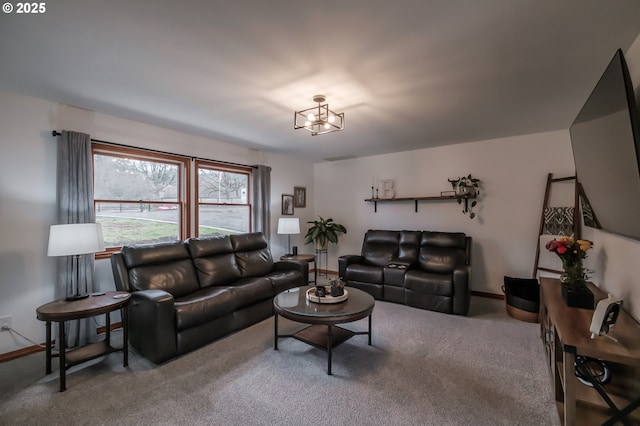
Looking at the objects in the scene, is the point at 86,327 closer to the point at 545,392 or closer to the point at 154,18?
the point at 154,18

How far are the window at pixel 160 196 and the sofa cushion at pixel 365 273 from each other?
2.05 meters

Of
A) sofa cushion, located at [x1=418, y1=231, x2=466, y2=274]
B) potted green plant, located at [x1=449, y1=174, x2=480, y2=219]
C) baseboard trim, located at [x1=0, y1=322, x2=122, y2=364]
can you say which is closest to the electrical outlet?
baseboard trim, located at [x1=0, y1=322, x2=122, y2=364]

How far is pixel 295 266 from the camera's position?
405 centimetres

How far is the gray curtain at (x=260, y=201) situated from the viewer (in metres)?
4.80

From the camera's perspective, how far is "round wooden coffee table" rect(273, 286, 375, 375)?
229cm

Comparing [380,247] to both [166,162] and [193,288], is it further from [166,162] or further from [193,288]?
[166,162]

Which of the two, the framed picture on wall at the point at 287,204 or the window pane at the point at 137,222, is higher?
the framed picture on wall at the point at 287,204

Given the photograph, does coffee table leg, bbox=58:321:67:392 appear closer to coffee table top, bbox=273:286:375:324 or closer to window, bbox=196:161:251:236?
coffee table top, bbox=273:286:375:324

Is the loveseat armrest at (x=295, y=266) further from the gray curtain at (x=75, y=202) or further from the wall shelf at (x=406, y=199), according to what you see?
the gray curtain at (x=75, y=202)

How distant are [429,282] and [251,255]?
2464 mm

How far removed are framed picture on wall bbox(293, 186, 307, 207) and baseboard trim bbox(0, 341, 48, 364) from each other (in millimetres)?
4017

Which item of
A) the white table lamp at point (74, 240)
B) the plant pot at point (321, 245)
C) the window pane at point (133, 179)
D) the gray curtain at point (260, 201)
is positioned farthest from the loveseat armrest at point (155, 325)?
the plant pot at point (321, 245)

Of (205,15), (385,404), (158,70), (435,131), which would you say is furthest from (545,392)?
(158,70)

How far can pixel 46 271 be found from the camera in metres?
2.78
